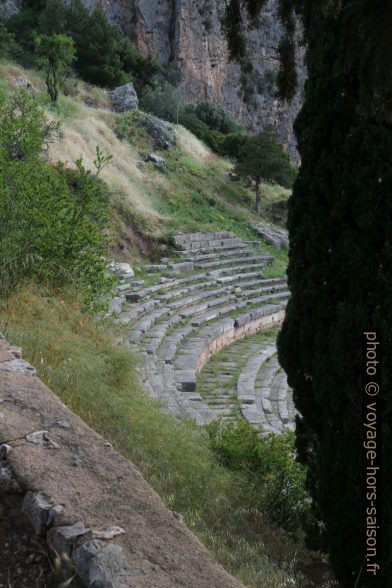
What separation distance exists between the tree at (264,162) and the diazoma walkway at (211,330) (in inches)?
204

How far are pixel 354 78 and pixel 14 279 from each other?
5155mm

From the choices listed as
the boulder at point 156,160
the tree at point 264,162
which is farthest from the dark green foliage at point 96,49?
the boulder at point 156,160

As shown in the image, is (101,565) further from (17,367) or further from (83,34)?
(83,34)

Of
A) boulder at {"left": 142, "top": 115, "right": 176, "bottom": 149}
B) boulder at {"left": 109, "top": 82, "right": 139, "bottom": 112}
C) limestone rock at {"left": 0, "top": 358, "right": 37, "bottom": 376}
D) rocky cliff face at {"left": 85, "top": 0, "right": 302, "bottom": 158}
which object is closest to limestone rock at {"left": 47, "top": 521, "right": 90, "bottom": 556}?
limestone rock at {"left": 0, "top": 358, "right": 37, "bottom": 376}

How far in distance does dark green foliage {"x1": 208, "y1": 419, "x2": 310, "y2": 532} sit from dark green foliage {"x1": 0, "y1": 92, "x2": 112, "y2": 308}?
10.4 feet

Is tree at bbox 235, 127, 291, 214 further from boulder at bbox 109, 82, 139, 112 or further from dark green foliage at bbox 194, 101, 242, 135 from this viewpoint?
dark green foliage at bbox 194, 101, 242, 135

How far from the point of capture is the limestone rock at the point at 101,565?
2541 millimetres

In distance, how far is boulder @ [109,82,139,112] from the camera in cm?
2636

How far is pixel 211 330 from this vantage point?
531 inches

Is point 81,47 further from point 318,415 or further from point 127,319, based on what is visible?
point 318,415

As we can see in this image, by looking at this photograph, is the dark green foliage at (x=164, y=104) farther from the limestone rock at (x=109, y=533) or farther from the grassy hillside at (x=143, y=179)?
the limestone rock at (x=109, y=533)

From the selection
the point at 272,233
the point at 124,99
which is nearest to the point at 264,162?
the point at 272,233

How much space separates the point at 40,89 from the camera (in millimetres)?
23219

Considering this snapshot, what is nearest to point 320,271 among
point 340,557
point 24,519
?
point 340,557
